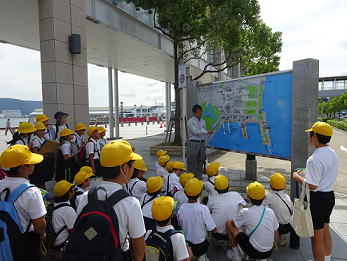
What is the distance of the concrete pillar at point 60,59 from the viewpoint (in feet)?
20.7

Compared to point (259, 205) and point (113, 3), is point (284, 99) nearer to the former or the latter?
point (259, 205)

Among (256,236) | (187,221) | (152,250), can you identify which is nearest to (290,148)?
(256,236)

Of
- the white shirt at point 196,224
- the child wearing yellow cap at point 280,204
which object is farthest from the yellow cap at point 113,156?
the child wearing yellow cap at point 280,204

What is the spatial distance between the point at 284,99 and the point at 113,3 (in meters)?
8.00

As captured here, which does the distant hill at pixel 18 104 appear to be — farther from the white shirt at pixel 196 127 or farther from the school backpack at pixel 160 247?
the school backpack at pixel 160 247

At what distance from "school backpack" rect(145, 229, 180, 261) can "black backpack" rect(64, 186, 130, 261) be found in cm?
74

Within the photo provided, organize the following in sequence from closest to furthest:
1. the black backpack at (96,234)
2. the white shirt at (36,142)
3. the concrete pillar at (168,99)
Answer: the black backpack at (96,234), the white shirt at (36,142), the concrete pillar at (168,99)

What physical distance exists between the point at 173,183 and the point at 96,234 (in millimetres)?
2562

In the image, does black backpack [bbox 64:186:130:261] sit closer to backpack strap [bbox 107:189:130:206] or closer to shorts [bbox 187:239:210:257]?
backpack strap [bbox 107:189:130:206]

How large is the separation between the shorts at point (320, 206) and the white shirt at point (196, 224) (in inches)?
45.0

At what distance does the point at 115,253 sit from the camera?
1592 mm

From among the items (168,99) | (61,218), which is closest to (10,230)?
(61,218)

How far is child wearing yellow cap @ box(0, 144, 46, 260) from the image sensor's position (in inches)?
82.4

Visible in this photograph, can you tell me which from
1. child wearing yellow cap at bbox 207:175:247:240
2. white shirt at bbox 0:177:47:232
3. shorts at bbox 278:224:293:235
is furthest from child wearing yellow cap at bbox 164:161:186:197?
white shirt at bbox 0:177:47:232
